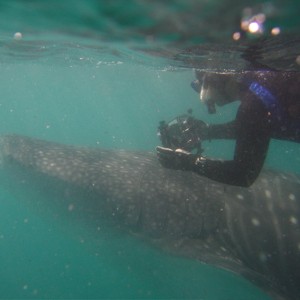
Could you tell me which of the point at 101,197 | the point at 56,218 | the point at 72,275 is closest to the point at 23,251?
the point at 72,275

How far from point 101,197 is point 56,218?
2.32 meters

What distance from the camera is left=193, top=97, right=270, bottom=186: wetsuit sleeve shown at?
12.8 feet

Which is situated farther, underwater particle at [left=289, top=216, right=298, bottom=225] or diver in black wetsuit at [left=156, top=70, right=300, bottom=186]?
underwater particle at [left=289, top=216, right=298, bottom=225]

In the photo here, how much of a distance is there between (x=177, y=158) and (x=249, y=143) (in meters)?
1.30

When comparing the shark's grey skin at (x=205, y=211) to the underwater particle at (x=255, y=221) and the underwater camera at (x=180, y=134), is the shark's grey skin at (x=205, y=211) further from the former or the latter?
the underwater camera at (x=180, y=134)

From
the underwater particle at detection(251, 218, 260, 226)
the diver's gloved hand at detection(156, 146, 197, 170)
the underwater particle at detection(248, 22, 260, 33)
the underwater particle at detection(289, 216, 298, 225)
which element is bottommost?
the underwater particle at detection(251, 218, 260, 226)

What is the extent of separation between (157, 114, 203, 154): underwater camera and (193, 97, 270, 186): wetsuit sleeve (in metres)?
1.60

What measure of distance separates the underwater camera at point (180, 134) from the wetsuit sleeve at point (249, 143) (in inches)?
63.2

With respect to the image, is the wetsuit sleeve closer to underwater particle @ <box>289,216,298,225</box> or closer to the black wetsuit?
the black wetsuit

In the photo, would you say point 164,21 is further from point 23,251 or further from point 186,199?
point 23,251

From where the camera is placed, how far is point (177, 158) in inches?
197

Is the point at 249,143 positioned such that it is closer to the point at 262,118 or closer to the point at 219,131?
the point at 262,118

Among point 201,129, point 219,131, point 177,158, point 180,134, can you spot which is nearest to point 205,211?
point 180,134

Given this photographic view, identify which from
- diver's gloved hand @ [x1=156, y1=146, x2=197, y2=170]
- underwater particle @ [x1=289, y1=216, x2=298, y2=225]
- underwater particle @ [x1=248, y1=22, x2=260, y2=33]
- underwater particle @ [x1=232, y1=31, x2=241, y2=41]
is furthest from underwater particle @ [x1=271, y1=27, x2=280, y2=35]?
underwater particle @ [x1=289, y1=216, x2=298, y2=225]
